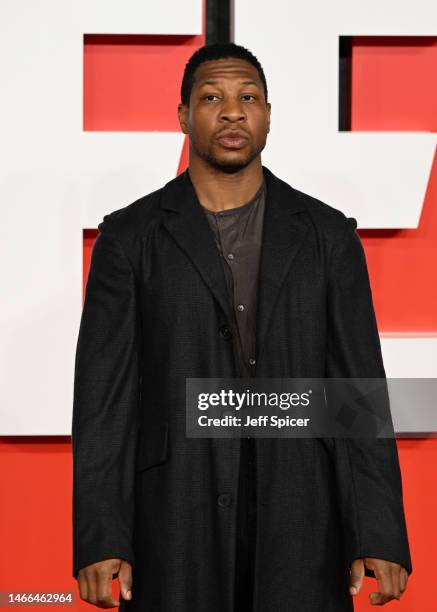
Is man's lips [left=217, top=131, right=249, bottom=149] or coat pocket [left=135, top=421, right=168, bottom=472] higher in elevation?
man's lips [left=217, top=131, right=249, bottom=149]

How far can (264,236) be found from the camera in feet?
5.04

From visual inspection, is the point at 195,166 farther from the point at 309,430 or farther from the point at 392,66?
the point at 392,66

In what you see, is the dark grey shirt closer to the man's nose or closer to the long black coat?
the long black coat

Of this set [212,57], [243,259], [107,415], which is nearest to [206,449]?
[107,415]

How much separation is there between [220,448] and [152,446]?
113 mm

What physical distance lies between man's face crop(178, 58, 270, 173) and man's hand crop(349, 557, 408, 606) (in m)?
0.67

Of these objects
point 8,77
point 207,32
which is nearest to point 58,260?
point 8,77

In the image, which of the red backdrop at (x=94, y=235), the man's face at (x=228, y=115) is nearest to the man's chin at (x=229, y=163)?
the man's face at (x=228, y=115)

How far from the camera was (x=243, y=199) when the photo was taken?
1.60 meters

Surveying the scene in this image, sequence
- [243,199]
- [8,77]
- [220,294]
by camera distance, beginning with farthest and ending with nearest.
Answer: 1. [8,77]
2. [243,199]
3. [220,294]

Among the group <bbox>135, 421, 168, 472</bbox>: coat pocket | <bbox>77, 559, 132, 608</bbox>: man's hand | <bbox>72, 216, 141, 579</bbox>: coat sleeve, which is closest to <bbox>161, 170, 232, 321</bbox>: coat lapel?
<bbox>72, 216, 141, 579</bbox>: coat sleeve

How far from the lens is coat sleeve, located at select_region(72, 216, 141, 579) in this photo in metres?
1.46

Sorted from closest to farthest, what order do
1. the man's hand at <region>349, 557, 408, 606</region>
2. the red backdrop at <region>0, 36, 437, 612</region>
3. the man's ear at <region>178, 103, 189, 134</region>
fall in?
1. the man's hand at <region>349, 557, 408, 606</region>
2. the man's ear at <region>178, 103, 189, 134</region>
3. the red backdrop at <region>0, 36, 437, 612</region>

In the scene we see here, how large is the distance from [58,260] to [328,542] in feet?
3.66
